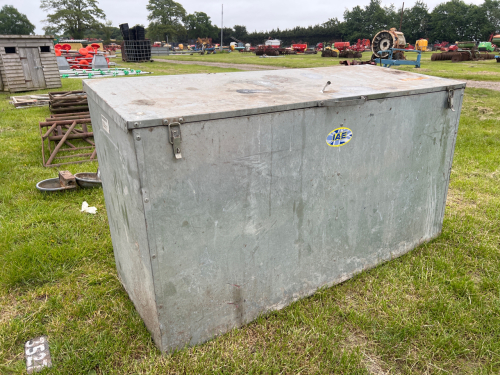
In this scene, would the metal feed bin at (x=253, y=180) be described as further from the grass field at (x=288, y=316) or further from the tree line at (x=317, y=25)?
the tree line at (x=317, y=25)

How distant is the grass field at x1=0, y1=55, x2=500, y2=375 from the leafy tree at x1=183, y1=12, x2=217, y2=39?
84.9m

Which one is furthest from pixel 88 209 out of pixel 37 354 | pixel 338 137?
pixel 338 137

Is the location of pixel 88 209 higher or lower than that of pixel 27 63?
lower

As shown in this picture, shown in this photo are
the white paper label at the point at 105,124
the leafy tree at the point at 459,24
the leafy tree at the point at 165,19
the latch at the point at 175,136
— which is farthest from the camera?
the leafy tree at the point at 165,19

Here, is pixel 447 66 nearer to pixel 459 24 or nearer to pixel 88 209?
pixel 88 209

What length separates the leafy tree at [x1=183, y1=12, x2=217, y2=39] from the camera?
8100 cm

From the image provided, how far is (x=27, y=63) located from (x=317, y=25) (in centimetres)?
6640

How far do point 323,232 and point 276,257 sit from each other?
40cm

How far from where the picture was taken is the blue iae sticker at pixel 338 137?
2.29 metres

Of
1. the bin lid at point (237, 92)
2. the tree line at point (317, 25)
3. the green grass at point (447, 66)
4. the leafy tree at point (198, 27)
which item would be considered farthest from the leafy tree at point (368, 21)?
the bin lid at point (237, 92)

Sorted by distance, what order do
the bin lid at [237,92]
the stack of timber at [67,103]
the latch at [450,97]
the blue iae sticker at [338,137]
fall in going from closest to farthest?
the bin lid at [237,92] < the blue iae sticker at [338,137] < the latch at [450,97] < the stack of timber at [67,103]

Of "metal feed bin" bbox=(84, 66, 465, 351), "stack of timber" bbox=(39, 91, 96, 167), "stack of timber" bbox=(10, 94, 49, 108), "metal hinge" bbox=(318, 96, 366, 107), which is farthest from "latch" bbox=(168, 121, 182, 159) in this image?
"stack of timber" bbox=(10, 94, 49, 108)

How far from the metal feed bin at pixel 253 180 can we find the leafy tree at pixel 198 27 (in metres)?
85.5

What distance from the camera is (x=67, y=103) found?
753cm
